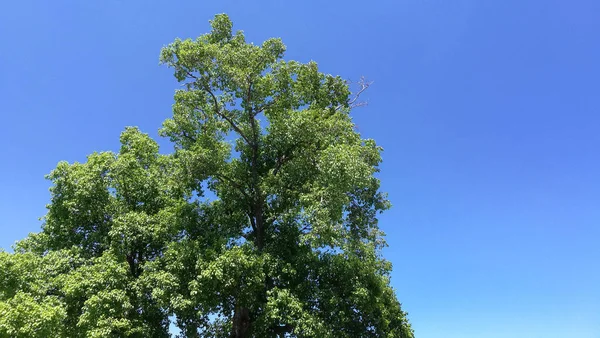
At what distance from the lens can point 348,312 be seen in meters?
14.7

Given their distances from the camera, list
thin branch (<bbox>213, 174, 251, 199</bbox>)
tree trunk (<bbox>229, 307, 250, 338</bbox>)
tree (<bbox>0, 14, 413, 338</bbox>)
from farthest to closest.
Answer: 1. thin branch (<bbox>213, 174, 251, 199</bbox>)
2. tree trunk (<bbox>229, 307, 250, 338</bbox>)
3. tree (<bbox>0, 14, 413, 338</bbox>)

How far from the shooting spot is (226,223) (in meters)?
16.1

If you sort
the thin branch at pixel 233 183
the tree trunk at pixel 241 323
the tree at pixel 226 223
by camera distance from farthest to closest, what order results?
the thin branch at pixel 233 183 → the tree trunk at pixel 241 323 → the tree at pixel 226 223

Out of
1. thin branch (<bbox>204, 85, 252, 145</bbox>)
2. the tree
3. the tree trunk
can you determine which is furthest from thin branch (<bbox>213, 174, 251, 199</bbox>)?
the tree trunk

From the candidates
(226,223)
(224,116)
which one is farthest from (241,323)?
(224,116)

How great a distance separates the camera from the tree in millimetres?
13477

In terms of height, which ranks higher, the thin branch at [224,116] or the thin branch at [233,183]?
the thin branch at [224,116]

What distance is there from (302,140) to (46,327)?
9.88 metres

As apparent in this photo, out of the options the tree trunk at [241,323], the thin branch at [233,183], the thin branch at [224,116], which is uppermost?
the thin branch at [224,116]

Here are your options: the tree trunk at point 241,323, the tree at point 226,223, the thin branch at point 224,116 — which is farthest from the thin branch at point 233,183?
the tree trunk at point 241,323

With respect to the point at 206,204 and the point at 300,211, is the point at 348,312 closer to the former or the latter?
the point at 300,211

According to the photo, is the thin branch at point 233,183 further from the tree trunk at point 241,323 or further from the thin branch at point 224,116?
the tree trunk at point 241,323

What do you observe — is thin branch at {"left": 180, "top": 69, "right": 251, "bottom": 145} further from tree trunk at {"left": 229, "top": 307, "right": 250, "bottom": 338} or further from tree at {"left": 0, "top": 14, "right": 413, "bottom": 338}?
tree trunk at {"left": 229, "top": 307, "right": 250, "bottom": 338}

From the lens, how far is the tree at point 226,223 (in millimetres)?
13477
